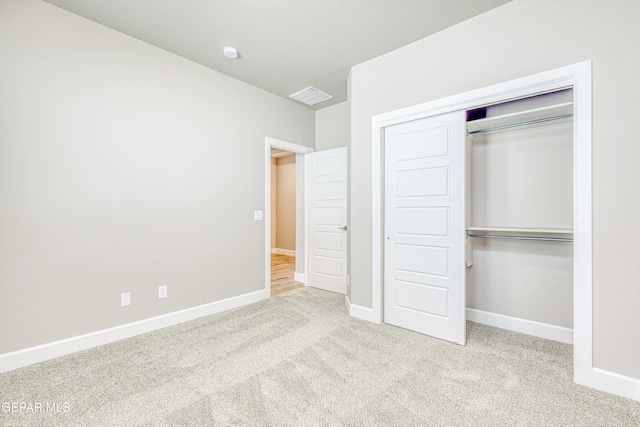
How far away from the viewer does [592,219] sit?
1874mm

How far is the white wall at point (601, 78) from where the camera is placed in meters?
1.77

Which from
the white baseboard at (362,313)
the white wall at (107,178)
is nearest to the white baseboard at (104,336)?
the white wall at (107,178)

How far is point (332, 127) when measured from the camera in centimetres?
439

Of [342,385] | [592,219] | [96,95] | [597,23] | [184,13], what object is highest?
[184,13]

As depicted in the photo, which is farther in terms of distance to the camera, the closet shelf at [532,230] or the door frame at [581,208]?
the closet shelf at [532,230]

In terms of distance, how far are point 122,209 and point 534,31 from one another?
3.71 meters

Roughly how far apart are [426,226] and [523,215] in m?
0.97

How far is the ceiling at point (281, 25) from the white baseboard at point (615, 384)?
9.03ft

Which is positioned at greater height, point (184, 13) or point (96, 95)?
point (184, 13)

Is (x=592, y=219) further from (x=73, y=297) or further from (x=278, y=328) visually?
(x=73, y=297)

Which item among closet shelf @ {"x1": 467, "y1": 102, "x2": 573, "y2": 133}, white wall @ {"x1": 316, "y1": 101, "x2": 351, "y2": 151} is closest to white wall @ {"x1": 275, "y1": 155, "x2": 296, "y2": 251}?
white wall @ {"x1": 316, "y1": 101, "x2": 351, "y2": 151}

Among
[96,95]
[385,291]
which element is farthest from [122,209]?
[385,291]

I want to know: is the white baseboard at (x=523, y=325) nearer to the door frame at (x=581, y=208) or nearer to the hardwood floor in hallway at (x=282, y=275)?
the door frame at (x=581, y=208)

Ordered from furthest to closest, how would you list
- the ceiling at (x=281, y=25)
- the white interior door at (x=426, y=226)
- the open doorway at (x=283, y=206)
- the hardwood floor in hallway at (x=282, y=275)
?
the open doorway at (x=283, y=206) → the hardwood floor in hallway at (x=282, y=275) → the white interior door at (x=426, y=226) → the ceiling at (x=281, y=25)
